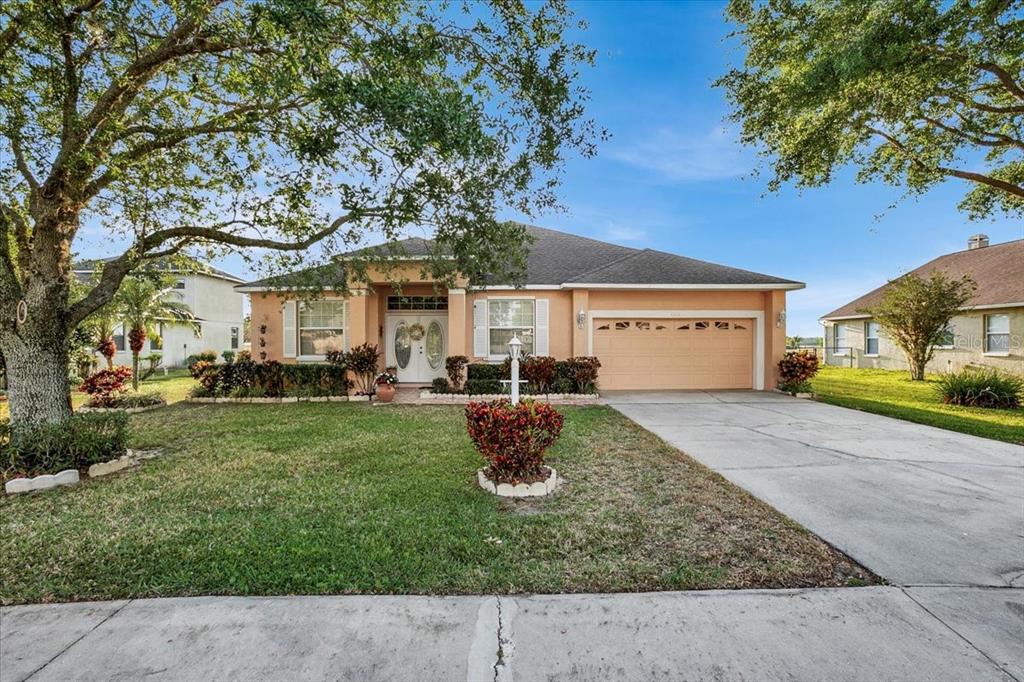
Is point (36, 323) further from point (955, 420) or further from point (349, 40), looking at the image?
point (955, 420)

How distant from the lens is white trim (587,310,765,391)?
12.1m

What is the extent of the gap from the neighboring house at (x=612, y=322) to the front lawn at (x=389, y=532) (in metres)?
6.36

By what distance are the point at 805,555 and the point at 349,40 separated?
6580 millimetres

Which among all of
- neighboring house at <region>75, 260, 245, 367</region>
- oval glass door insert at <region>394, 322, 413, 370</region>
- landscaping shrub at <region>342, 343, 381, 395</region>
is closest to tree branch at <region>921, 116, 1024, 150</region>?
oval glass door insert at <region>394, 322, 413, 370</region>

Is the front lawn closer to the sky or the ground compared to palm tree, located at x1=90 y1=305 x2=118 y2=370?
closer to the ground

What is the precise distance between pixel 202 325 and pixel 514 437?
77.9ft

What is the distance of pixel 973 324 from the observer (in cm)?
1603

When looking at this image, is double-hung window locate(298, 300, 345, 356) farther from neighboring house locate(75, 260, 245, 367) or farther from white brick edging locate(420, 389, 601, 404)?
neighboring house locate(75, 260, 245, 367)

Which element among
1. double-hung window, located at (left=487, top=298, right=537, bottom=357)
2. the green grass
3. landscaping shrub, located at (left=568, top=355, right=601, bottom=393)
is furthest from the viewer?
double-hung window, located at (left=487, top=298, right=537, bottom=357)

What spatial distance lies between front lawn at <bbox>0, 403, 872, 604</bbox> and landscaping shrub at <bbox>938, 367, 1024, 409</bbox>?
32.6 ft

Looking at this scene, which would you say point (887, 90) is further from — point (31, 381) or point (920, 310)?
point (31, 381)

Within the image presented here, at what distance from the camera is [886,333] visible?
17.6 meters

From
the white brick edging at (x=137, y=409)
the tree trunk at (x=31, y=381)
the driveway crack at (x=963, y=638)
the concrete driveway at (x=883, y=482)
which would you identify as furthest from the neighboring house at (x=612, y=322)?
the driveway crack at (x=963, y=638)

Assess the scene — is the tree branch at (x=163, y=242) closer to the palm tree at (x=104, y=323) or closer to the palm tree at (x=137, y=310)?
the palm tree at (x=137, y=310)
